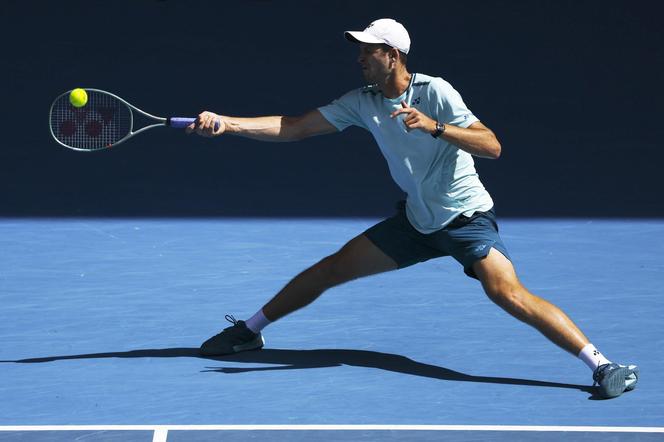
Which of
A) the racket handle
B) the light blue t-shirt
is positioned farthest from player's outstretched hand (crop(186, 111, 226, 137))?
the light blue t-shirt

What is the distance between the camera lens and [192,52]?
1276 cm

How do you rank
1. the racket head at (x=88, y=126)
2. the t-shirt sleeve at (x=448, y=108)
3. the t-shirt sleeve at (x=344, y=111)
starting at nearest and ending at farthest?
the t-shirt sleeve at (x=448, y=108)
the t-shirt sleeve at (x=344, y=111)
the racket head at (x=88, y=126)

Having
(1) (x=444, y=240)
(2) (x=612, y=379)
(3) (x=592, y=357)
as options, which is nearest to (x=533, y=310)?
(3) (x=592, y=357)

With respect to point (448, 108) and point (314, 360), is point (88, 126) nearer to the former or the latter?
point (314, 360)

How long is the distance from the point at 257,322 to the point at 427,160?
1060 mm

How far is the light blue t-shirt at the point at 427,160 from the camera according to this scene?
663 cm

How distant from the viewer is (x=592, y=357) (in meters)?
6.38

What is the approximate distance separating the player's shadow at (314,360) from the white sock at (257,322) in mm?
109

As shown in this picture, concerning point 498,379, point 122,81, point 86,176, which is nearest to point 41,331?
point 498,379

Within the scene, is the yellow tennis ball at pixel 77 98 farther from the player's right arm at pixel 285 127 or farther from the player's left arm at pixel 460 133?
the player's left arm at pixel 460 133

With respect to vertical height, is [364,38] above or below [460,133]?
above

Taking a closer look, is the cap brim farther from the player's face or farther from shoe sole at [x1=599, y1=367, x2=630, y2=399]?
shoe sole at [x1=599, y1=367, x2=630, y2=399]

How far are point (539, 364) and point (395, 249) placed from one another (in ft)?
2.53

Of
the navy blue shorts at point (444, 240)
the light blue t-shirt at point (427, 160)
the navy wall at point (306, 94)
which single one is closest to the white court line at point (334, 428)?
the navy blue shorts at point (444, 240)
